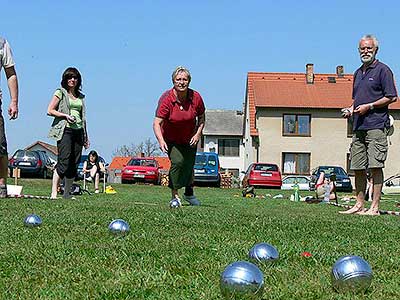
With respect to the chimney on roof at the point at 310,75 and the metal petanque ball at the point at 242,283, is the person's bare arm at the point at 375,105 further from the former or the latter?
the chimney on roof at the point at 310,75

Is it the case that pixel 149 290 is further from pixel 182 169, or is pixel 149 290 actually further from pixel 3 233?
pixel 182 169

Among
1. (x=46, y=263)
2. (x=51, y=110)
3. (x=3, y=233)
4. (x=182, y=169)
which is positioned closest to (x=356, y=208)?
(x=182, y=169)

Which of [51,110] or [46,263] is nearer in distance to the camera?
[46,263]

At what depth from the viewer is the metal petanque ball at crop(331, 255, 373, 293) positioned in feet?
11.4

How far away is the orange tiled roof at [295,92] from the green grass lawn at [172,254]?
155ft

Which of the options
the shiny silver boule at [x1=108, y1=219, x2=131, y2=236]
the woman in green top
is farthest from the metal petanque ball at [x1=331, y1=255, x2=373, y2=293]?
the woman in green top

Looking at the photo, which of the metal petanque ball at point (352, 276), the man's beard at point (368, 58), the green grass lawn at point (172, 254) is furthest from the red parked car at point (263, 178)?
the metal petanque ball at point (352, 276)

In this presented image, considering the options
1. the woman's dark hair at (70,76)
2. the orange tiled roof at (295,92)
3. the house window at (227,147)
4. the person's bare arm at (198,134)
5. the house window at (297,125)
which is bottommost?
the person's bare arm at (198,134)

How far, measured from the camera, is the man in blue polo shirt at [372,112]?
9102mm

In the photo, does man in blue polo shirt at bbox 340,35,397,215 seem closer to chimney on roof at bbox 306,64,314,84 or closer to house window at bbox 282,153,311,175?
house window at bbox 282,153,311,175

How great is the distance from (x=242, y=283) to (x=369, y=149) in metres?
6.34

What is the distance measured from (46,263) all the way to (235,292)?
59.3 inches

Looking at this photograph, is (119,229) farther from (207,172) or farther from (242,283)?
(207,172)

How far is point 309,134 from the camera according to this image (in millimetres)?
54312
